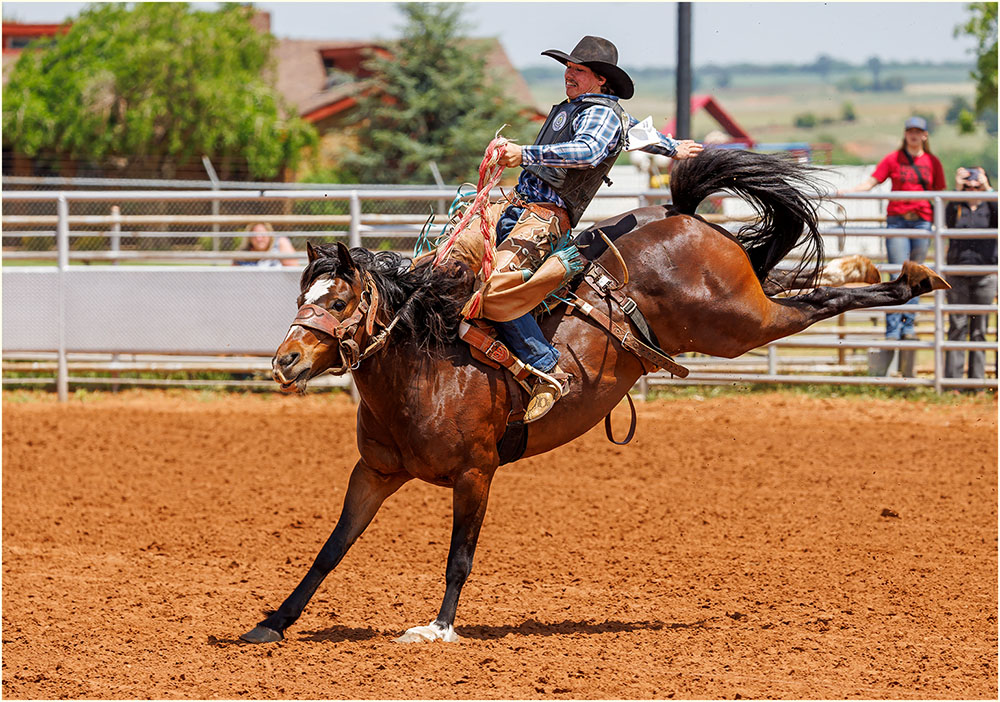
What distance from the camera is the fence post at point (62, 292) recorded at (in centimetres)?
1200

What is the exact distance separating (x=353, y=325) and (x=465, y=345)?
0.60 m

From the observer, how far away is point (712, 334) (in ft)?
18.1

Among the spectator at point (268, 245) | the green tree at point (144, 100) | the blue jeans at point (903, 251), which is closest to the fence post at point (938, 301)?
the blue jeans at point (903, 251)

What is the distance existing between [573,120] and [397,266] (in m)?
1.02

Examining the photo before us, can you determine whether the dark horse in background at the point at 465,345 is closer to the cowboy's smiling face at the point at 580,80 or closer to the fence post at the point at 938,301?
the cowboy's smiling face at the point at 580,80

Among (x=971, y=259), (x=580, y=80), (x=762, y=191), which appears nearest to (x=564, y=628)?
(x=762, y=191)

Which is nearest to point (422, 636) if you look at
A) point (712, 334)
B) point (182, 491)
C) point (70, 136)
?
point (712, 334)

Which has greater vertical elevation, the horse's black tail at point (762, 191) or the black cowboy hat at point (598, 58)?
Answer: the black cowboy hat at point (598, 58)

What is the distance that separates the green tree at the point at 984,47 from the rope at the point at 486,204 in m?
19.9

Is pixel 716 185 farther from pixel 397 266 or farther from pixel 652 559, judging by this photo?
pixel 652 559

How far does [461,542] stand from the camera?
16.5 ft

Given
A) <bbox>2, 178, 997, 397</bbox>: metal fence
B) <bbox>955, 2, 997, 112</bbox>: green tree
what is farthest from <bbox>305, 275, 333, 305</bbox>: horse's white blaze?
<bbox>955, 2, 997, 112</bbox>: green tree

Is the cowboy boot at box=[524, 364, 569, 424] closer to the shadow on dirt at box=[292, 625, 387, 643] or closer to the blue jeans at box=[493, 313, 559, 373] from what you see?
the blue jeans at box=[493, 313, 559, 373]

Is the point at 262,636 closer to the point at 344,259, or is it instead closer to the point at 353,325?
the point at 353,325
